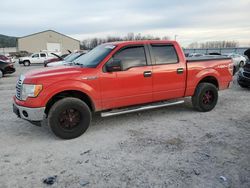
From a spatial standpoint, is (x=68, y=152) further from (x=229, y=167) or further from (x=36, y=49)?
(x=36, y=49)

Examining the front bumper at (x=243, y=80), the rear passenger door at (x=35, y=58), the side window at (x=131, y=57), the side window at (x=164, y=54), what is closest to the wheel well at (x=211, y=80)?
the side window at (x=164, y=54)

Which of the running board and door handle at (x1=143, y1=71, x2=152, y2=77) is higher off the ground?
door handle at (x1=143, y1=71, x2=152, y2=77)

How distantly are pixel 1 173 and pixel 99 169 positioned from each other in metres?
1.45

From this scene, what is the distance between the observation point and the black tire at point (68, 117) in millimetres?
4664

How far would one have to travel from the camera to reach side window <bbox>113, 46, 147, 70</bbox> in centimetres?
537

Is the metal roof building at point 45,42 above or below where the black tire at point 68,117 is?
above

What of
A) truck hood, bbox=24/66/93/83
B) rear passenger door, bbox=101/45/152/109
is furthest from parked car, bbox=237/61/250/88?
Answer: truck hood, bbox=24/66/93/83

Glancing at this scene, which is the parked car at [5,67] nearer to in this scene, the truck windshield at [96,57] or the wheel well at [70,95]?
the truck windshield at [96,57]

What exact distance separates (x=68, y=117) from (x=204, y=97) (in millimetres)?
3711

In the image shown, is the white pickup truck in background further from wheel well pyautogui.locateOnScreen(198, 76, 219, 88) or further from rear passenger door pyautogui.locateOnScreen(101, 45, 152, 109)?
rear passenger door pyautogui.locateOnScreen(101, 45, 152, 109)

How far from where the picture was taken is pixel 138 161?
12.6 ft

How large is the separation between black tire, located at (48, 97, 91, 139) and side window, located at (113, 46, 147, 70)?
130 cm

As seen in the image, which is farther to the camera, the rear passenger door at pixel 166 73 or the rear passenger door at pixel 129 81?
the rear passenger door at pixel 166 73

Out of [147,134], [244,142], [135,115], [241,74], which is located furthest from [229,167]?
[241,74]
